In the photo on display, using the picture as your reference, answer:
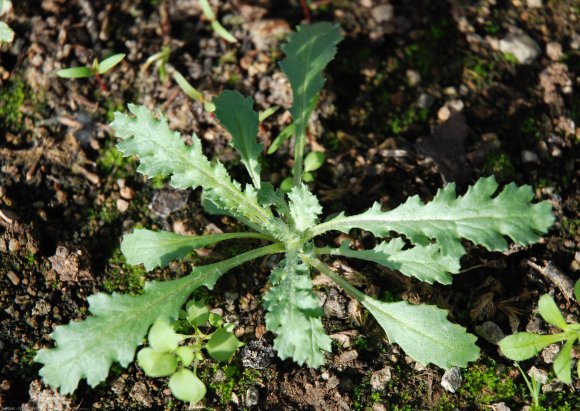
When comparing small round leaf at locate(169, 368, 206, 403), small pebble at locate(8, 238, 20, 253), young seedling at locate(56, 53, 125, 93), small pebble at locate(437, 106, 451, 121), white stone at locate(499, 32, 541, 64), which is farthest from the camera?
white stone at locate(499, 32, 541, 64)

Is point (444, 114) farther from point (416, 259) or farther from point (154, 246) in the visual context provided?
point (154, 246)

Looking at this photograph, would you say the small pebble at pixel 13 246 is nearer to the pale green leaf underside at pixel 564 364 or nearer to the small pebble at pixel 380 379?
the small pebble at pixel 380 379

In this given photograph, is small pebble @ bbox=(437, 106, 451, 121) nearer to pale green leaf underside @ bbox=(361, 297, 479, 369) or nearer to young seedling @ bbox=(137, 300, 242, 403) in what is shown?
pale green leaf underside @ bbox=(361, 297, 479, 369)

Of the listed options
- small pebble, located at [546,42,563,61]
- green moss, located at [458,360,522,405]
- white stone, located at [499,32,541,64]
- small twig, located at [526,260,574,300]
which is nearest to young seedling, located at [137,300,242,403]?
green moss, located at [458,360,522,405]

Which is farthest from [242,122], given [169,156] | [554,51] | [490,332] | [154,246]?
[554,51]

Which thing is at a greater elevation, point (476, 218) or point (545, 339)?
point (476, 218)

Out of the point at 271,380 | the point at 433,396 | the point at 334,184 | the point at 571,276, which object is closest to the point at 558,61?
the point at 571,276

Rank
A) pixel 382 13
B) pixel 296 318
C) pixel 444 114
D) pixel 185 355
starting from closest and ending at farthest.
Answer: pixel 296 318 → pixel 185 355 → pixel 444 114 → pixel 382 13
